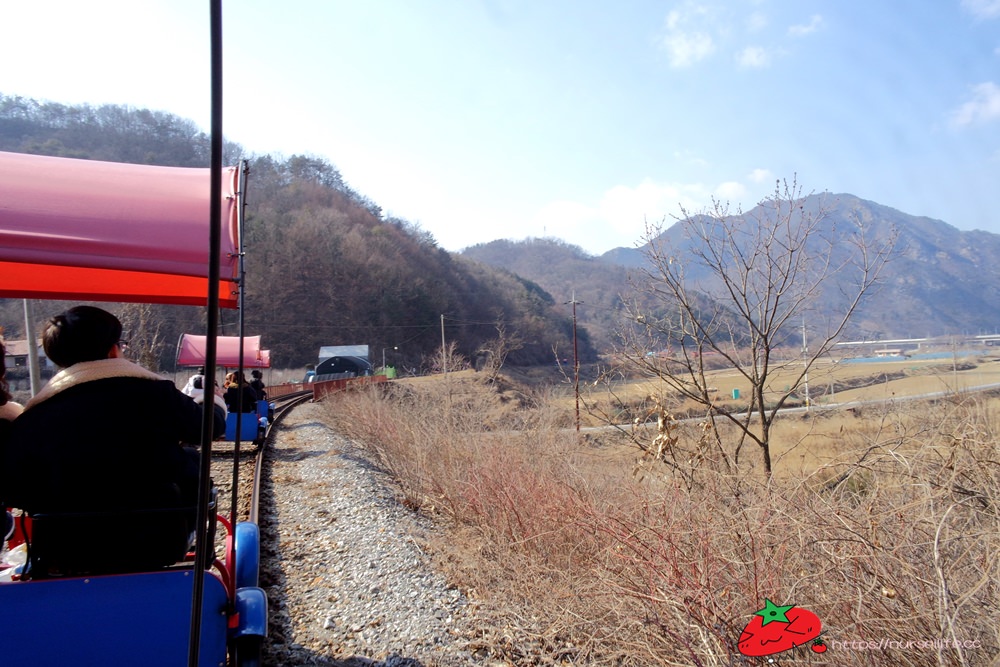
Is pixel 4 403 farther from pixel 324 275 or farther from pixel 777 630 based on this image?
pixel 324 275

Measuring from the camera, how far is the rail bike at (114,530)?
265 cm

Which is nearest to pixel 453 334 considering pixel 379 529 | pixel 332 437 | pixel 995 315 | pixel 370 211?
pixel 370 211

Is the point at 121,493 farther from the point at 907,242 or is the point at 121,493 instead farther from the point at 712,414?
the point at 907,242

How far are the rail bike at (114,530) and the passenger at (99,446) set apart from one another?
45 millimetres

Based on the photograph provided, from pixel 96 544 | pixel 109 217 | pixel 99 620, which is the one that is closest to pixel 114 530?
pixel 96 544

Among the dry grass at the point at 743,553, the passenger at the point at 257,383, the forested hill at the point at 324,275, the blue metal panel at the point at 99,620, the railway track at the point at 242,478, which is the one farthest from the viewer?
the forested hill at the point at 324,275

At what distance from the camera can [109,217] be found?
2.89m

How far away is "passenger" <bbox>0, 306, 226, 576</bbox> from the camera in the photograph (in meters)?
2.75

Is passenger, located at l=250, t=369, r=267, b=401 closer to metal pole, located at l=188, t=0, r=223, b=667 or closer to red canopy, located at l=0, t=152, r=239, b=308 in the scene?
red canopy, located at l=0, t=152, r=239, b=308

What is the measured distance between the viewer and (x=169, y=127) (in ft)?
174

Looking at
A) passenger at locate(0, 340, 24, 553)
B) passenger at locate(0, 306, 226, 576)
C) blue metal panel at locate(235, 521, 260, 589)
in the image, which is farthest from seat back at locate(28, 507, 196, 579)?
blue metal panel at locate(235, 521, 260, 589)

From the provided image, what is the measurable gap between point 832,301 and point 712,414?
1959mm

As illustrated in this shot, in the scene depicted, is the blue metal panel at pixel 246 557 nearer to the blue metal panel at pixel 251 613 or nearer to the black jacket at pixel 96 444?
the blue metal panel at pixel 251 613

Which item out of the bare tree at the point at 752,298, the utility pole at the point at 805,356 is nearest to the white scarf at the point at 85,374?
the bare tree at the point at 752,298
